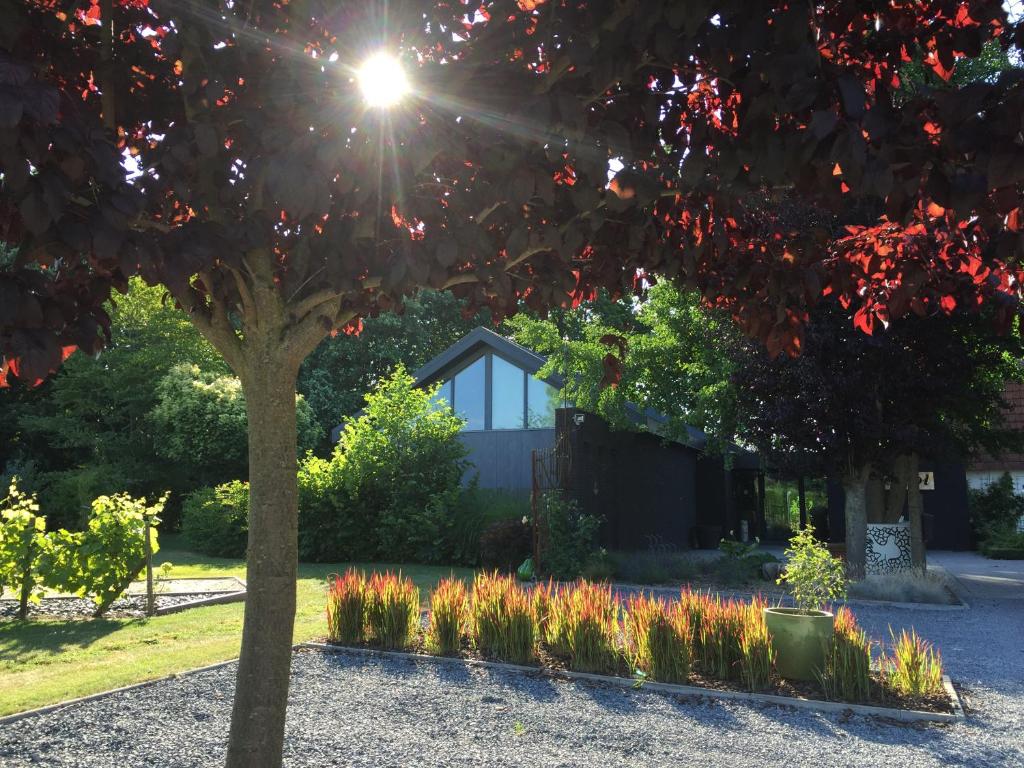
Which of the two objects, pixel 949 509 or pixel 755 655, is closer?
pixel 755 655

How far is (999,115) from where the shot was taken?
198 cm

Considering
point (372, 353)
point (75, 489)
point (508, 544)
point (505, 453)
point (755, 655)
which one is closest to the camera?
point (755, 655)

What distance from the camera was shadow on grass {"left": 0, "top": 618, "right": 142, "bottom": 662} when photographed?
7.40 meters

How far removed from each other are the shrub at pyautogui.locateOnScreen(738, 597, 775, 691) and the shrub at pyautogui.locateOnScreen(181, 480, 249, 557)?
493 inches

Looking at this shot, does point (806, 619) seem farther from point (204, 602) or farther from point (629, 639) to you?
point (204, 602)

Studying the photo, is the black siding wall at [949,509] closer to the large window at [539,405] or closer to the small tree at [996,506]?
the small tree at [996,506]

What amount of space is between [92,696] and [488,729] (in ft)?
8.54

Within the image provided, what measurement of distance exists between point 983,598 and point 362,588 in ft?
30.6

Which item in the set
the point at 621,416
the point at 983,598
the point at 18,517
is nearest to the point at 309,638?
the point at 18,517

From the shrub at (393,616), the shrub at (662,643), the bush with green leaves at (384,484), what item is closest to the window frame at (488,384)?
the bush with green leaves at (384,484)

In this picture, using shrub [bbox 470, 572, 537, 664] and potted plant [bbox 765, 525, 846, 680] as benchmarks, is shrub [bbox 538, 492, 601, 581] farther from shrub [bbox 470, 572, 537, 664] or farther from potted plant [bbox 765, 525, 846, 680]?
potted plant [bbox 765, 525, 846, 680]

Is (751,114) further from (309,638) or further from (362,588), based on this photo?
(309,638)

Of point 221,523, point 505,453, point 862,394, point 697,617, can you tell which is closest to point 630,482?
point 505,453

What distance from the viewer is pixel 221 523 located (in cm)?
1712
